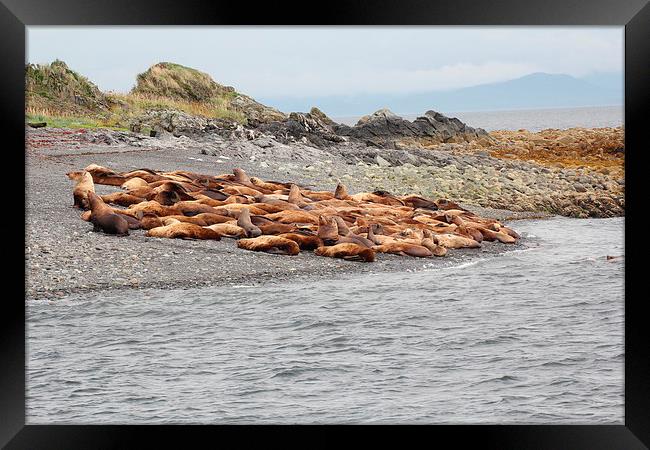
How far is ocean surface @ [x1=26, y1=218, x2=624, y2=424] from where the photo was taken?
22.0 ft

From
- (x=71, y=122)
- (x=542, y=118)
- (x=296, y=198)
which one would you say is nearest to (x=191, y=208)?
(x=296, y=198)

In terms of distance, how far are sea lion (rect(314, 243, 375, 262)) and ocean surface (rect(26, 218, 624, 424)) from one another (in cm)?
41

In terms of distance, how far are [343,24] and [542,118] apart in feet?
71.0

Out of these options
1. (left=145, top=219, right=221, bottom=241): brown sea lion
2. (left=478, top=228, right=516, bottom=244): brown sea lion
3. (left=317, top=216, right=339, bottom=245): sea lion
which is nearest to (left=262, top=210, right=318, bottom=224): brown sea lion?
(left=317, top=216, right=339, bottom=245): sea lion

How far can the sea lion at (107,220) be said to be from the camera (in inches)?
396

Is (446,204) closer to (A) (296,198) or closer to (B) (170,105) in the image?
(A) (296,198)

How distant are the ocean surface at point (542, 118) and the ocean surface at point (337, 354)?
1204 centimetres

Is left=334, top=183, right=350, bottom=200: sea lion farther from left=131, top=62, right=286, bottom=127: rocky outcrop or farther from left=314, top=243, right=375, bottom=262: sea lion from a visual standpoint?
left=131, top=62, right=286, bottom=127: rocky outcrop

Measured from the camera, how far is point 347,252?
10.3 meters

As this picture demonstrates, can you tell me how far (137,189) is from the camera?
1216 cm

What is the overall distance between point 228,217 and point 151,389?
167 inches

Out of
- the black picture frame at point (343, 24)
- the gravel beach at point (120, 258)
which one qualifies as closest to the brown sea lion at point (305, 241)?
the gravel beach at point (120, 258)
